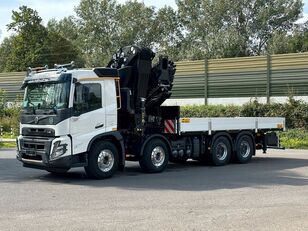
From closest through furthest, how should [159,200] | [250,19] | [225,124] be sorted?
1. [159,200]
2. [225,124]
3. [250,19]

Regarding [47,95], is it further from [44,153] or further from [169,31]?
[169,31]

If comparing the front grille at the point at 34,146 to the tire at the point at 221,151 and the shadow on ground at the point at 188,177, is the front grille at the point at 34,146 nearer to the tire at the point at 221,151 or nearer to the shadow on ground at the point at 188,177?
the shadow on ground at the point at 188,177

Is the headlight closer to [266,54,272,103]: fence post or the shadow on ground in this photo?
the shadow on ground

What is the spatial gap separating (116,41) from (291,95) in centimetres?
4729

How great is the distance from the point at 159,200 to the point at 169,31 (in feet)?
210

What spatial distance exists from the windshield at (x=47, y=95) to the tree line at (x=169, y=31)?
128 feet

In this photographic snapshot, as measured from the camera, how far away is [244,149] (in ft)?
61.7

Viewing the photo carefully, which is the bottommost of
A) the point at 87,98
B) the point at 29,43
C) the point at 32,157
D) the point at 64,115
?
the point at 32,157

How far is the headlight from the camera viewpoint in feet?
44.1

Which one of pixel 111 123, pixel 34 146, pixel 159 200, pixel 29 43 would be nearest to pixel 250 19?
pixel 29 43

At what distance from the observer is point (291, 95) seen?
30812mm

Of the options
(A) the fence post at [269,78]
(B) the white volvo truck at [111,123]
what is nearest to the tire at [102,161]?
(B) the white volvo truck at [111,123]

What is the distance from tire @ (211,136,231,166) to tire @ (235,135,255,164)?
38 cm

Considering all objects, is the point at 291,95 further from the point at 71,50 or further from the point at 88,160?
the point at 71,50
